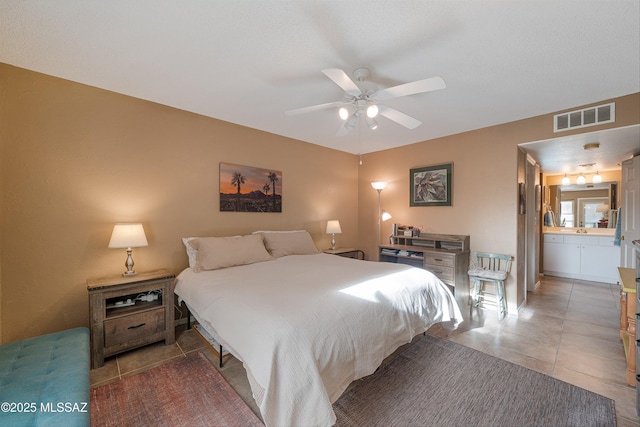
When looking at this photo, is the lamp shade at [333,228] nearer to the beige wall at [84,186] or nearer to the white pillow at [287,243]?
the white pillow at [287,243]

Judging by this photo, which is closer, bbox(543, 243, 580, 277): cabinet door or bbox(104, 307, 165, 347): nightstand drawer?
bbox(104, 307, 165, 347): nightstand drawer

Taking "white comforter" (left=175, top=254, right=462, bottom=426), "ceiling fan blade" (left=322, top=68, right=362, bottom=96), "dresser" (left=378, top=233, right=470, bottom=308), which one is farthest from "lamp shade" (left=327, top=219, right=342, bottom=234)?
"ceiling fan blade" (left=322, top=68, right=362, bottom=96)

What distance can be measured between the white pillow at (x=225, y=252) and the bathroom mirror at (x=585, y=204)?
20.4 feet

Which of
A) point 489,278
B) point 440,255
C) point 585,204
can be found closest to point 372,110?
point 440,255

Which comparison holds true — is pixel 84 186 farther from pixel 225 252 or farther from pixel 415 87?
pixel 415 87

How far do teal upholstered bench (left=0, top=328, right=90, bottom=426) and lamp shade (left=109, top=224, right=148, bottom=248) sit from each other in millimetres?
789

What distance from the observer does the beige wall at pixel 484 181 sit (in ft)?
10.7

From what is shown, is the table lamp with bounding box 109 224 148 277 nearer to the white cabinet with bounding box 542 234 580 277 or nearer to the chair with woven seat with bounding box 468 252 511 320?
the chair with woven seat with bounding box 468 252 511 320

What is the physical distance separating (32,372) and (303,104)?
2.92 m

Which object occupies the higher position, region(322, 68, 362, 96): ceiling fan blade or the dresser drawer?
region(322, 68, 362, 96): ceiling fan blade

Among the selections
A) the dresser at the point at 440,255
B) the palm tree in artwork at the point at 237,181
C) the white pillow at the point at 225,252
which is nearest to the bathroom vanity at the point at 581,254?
the dresser at the point at 440,255

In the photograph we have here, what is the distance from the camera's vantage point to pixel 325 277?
2348 millimetres

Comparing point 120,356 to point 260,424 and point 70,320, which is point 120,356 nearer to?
point 70,320

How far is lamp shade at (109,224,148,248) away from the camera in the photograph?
7.80 feet
